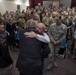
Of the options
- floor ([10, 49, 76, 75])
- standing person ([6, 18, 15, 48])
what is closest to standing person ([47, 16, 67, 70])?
floor ([10, 49, 76, 75])

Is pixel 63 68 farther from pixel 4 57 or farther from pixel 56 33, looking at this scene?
pixel 4 57

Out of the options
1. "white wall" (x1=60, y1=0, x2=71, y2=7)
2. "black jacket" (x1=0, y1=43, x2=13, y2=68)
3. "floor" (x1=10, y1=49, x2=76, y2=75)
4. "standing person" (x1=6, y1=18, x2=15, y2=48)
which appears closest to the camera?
"black jacket" (x1=0, y1=43, x2=13, y2=68)

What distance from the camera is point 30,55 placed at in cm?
234

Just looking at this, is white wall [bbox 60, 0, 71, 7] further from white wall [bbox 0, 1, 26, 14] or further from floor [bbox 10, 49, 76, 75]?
floor [bbox 10, 49, 76, 75]

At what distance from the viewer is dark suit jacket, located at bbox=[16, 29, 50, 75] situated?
7.63 feet

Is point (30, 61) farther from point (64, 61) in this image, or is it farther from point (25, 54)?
point (64, 61)

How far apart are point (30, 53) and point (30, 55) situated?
0.10 ft

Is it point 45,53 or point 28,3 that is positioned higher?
point 28,3

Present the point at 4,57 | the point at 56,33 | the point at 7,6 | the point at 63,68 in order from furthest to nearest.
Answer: the point at 7,6 → the point at 63,68 → the point at 56,33 → the point at 4,57

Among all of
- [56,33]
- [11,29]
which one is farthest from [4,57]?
[11,29]

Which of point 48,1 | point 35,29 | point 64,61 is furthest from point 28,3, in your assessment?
point 35,29

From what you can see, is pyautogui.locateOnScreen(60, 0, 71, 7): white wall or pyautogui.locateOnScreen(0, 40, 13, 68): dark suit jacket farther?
pyautogui.locateOnScreen(60, 0, 71, 7): white wall

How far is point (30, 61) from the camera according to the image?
2350 millimetres

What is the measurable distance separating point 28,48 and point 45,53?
308 millimetres
